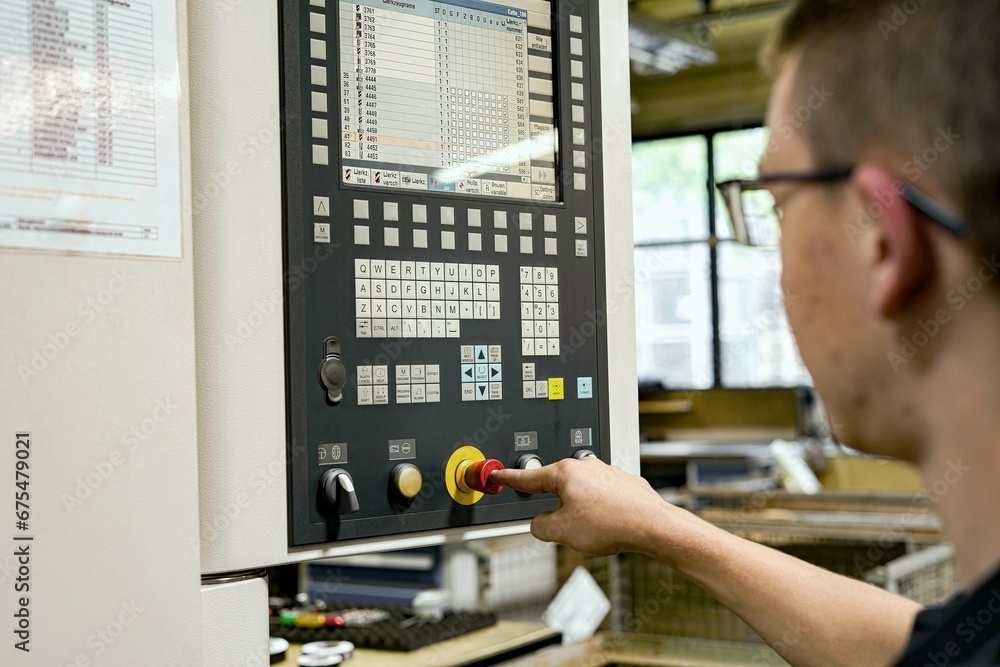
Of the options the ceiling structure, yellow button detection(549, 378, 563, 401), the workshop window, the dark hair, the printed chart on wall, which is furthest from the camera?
the workshop window

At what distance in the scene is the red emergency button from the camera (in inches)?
38.1

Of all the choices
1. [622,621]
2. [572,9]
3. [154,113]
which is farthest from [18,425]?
[622,621]

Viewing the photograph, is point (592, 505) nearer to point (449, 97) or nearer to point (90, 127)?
point (449, 97)

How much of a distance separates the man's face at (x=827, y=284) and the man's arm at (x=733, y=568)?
0.35 m

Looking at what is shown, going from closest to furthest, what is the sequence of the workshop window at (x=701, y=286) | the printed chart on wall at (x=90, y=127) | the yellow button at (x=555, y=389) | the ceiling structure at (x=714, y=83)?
the printed chart on wall at (x=90, y=127)
the yellow button at (x=555, y=389)
the ceiling structure at (x=714, y=83)
the workshop window at (x=701, y=286)

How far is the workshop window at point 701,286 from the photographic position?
7402 mm

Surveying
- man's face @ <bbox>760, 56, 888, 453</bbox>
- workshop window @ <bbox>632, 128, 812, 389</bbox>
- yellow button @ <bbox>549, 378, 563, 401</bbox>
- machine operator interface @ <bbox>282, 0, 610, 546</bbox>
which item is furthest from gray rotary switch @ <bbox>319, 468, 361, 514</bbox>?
workshop window @ <bbox>632, 128, 812, 389</bbox>

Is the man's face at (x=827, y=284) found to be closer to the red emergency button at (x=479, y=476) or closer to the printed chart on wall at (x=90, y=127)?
the red emergency button at (x=479, y=476)

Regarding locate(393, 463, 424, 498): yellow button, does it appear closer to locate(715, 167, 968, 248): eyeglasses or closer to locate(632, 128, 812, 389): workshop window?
locate(715, 167, 968, 248): eyeglasses

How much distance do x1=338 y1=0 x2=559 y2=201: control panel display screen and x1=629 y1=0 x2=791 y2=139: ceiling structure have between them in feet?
19.7

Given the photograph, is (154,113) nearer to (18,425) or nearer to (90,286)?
(90,286)

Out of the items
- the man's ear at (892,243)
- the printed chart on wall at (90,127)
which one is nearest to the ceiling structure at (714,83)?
the printed chart on wall at (90,127)

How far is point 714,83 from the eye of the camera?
25.4 feet

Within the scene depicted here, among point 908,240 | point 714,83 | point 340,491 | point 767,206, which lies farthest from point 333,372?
point 714,83
